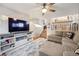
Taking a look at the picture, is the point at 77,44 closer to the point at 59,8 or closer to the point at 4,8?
the point at 59,8

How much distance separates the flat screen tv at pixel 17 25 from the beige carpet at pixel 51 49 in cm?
41

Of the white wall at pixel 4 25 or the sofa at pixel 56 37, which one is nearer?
the white wall at pixel 4 25

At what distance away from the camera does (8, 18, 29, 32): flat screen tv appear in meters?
1.70

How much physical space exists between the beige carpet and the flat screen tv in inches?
16.1

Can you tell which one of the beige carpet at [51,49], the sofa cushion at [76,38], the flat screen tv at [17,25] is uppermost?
the flat screen tv at [17,25]

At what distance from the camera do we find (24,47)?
5.70ft

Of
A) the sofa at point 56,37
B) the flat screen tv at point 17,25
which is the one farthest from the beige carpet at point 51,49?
the flat screen tv at point 17,25

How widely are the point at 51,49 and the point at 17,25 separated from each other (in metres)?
0.68

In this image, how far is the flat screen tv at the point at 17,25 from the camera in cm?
170

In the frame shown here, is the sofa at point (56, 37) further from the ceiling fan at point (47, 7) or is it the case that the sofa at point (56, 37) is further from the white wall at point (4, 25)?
the white wall at point (4, 25)

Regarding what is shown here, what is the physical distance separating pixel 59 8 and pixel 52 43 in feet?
1.91

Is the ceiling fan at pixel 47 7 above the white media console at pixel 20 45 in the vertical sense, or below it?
above

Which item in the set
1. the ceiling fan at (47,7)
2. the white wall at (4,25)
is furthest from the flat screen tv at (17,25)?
the ceiling fan at (47,7)

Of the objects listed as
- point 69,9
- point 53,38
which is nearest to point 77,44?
point 53,38
